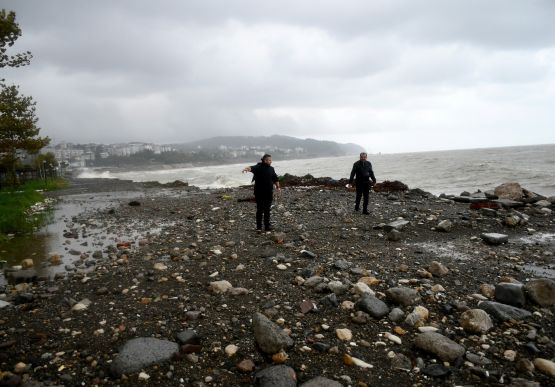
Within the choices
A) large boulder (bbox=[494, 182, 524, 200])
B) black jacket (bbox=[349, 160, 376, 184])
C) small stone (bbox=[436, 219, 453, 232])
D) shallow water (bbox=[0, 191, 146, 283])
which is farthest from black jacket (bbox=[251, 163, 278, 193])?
large boulder (bbox=[494, 182, 524, 200])

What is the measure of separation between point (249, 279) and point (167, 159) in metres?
192

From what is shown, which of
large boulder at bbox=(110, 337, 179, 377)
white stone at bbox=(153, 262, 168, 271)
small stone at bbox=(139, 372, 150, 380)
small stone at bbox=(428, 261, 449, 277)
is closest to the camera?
small stone at bbox=(139, 372, 150, 380)

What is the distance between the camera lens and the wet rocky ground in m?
3.93

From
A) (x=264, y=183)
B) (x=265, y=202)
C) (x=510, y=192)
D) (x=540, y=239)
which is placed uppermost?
(x=264, y=183)

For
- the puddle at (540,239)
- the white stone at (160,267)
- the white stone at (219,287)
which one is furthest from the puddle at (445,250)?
the white stone at (160,267)

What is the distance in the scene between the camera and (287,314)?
5.20m

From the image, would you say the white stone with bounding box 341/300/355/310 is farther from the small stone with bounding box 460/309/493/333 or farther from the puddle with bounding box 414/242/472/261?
the puddle with bounding box 414/242/472/261

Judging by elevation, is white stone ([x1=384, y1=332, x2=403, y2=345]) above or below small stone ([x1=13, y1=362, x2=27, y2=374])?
below

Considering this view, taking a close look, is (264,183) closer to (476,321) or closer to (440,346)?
(476,321)

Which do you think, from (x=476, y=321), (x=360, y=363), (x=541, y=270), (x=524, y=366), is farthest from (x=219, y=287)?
(x=541, y=270)

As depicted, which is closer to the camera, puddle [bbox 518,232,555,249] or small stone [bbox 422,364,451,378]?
small stone [bbox 422,364,451,378]

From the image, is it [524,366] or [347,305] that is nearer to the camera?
→ [524,366]

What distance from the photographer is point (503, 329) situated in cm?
481

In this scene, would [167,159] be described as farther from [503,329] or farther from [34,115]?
[503,329]
